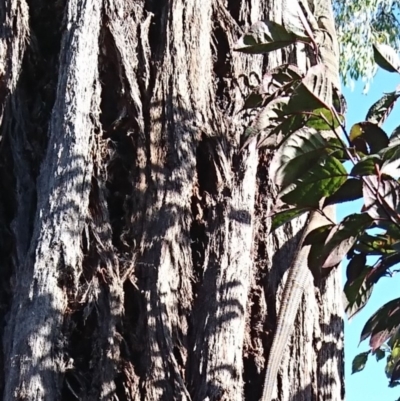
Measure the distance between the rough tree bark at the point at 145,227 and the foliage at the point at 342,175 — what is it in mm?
643

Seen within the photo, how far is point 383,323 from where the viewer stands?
5.99ft

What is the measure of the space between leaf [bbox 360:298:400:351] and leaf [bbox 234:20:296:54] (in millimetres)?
600

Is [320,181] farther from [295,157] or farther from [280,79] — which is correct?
[280,79]

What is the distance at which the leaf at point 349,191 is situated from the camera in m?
1.68

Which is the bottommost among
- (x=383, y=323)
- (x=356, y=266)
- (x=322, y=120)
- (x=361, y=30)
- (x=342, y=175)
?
(x=383, y=323)

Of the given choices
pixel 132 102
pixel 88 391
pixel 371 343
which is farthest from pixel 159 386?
pixel 132 102

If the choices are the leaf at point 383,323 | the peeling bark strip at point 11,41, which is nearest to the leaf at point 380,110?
the leaf at point 383,323

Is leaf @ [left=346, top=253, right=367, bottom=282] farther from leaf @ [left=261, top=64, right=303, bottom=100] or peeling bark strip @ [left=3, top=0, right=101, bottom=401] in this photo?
peeling bark strip @ [left=3, top=0, right=101, bottom=401]

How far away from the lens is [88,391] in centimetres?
241

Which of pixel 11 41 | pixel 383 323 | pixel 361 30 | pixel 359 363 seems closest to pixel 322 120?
pixel 383 323

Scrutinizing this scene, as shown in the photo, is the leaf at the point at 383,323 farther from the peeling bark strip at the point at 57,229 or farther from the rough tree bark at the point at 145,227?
the peeling bark strip at the point at 57,229

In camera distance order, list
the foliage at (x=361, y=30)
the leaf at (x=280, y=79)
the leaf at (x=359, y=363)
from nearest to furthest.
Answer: the leaf at (x=280, y=79) → the leaf at (x=359, y=363) → the foliage at (x=361, y=30)

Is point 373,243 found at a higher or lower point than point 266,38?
lower

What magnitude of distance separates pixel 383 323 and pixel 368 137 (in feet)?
1.32
